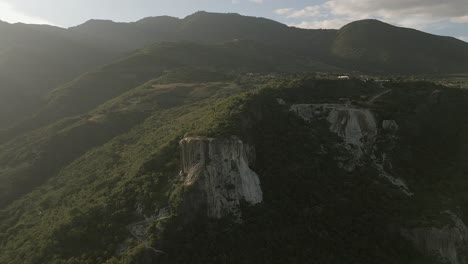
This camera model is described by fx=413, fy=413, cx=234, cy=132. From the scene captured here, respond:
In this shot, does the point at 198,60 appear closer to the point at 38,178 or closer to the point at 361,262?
the point at 38,178

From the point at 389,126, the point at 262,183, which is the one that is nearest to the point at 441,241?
the point at 262,183

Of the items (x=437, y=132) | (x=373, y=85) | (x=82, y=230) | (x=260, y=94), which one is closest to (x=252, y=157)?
(x=260, y=94)

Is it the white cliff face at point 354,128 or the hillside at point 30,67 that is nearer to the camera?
the white cliff face at point 354,128

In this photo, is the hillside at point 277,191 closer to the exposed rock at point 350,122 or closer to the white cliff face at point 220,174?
the white cliff face at point 220,174

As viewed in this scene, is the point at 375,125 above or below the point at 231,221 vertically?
above

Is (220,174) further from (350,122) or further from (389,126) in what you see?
(389,126)

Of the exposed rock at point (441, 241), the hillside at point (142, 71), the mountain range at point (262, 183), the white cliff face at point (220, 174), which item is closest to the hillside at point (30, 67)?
the hillside at point (142, 71)
